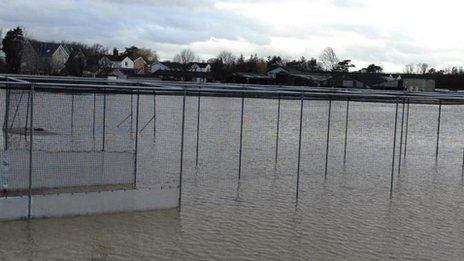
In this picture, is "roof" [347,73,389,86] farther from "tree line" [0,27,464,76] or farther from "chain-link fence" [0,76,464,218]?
"chain-link fence" [0,76,464,218]

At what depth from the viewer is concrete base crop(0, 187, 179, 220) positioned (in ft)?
33.8

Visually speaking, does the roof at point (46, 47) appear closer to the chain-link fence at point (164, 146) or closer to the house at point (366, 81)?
the house at point (366, 81)

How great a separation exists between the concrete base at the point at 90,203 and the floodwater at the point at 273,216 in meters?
0.19

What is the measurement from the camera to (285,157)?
63.8 feet

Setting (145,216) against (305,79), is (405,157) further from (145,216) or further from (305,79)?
(305,79)

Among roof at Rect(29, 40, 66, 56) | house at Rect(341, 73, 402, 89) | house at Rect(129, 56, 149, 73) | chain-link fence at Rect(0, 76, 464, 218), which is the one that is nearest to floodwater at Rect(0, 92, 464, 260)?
chain-link fence at Rect(0, 76, 464, 218)

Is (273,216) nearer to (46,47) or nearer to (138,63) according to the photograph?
(46,47)

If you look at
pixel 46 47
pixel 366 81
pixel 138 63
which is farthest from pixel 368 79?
pixel 46 47

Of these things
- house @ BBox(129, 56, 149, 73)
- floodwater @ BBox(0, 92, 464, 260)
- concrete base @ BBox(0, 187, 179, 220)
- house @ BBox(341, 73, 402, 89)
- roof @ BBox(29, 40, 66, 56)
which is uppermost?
roof @ BBox(29, 40, 66, 56)

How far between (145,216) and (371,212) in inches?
174

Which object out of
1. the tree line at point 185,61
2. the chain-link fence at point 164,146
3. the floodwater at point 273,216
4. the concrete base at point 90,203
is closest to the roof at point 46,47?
the tree line at point 185,61

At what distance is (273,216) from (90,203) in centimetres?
327

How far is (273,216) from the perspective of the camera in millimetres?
11727

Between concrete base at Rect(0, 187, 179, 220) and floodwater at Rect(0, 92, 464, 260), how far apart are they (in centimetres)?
19
